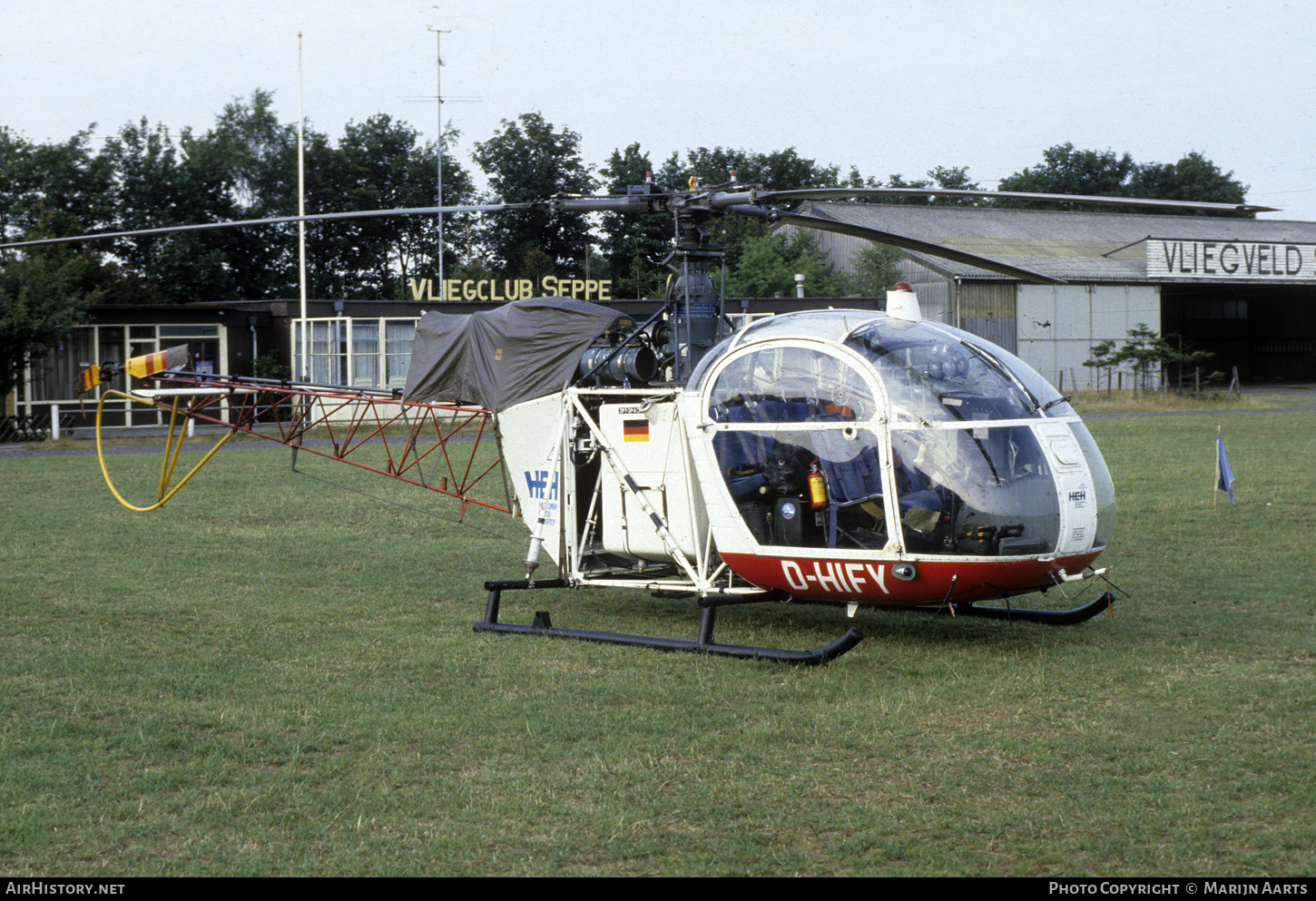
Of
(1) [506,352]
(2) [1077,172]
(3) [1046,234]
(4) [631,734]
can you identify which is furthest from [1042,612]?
(2) [1077,172]

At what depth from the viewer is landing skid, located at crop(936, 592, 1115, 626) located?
8.31 meters

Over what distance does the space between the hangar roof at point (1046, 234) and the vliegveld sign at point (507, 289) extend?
10.5 m

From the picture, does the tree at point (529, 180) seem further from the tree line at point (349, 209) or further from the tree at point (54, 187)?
the tree at point (54, 187)

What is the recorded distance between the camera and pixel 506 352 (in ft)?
32.4

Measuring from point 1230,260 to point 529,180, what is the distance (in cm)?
3245

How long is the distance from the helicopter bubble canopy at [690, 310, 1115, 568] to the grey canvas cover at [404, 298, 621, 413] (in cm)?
177

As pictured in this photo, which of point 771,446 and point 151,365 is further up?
point 151,365

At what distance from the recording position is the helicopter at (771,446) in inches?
288

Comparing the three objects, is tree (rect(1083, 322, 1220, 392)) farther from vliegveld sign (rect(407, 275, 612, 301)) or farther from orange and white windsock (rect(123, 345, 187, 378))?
orange and white windsock (rect(123, 345, 187, 378))

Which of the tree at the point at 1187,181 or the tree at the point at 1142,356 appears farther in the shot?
the tree at the point at 1187,181

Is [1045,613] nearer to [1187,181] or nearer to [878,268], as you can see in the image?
[878,268]

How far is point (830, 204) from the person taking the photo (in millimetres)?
54625

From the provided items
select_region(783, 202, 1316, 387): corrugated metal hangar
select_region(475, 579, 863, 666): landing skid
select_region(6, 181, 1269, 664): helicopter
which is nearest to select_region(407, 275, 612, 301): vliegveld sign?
select_region(783, 202, 1316, 387): corrugated metal hangar

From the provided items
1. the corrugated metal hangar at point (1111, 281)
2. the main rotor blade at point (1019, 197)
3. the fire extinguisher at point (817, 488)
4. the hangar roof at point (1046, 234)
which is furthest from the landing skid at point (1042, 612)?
the hangar roof at point (1046, 234)
